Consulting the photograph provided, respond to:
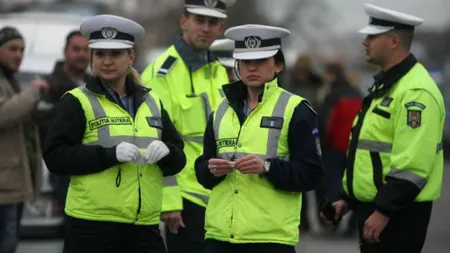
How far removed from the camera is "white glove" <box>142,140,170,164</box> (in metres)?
6.69

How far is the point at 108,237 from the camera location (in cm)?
677

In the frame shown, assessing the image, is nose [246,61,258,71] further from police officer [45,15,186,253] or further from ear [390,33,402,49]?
→ ear [390,33,402,49]

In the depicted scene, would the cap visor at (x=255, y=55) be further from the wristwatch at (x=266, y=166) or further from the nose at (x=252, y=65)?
the wristwatch at (x=266, y=166)

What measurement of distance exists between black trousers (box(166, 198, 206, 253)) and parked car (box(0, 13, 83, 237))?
7.72ft

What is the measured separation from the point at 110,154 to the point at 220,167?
0.61 meters

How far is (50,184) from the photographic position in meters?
11.3

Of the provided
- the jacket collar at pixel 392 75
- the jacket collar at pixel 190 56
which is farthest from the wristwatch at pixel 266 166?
the jacket collar at pixel 190 56

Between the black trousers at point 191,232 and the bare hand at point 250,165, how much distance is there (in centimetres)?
156

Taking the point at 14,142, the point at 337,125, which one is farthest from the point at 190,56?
the point at 337,125

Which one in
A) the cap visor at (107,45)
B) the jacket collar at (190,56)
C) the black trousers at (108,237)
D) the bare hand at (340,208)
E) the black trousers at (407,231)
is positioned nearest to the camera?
the black trousers at (108,237)

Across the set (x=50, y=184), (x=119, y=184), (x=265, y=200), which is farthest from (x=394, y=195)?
(x=50, y=184)

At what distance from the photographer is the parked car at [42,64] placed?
1134 centimetres

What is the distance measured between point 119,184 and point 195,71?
160cm

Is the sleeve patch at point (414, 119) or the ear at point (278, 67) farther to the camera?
the sleeve patch at point (414, 119)
